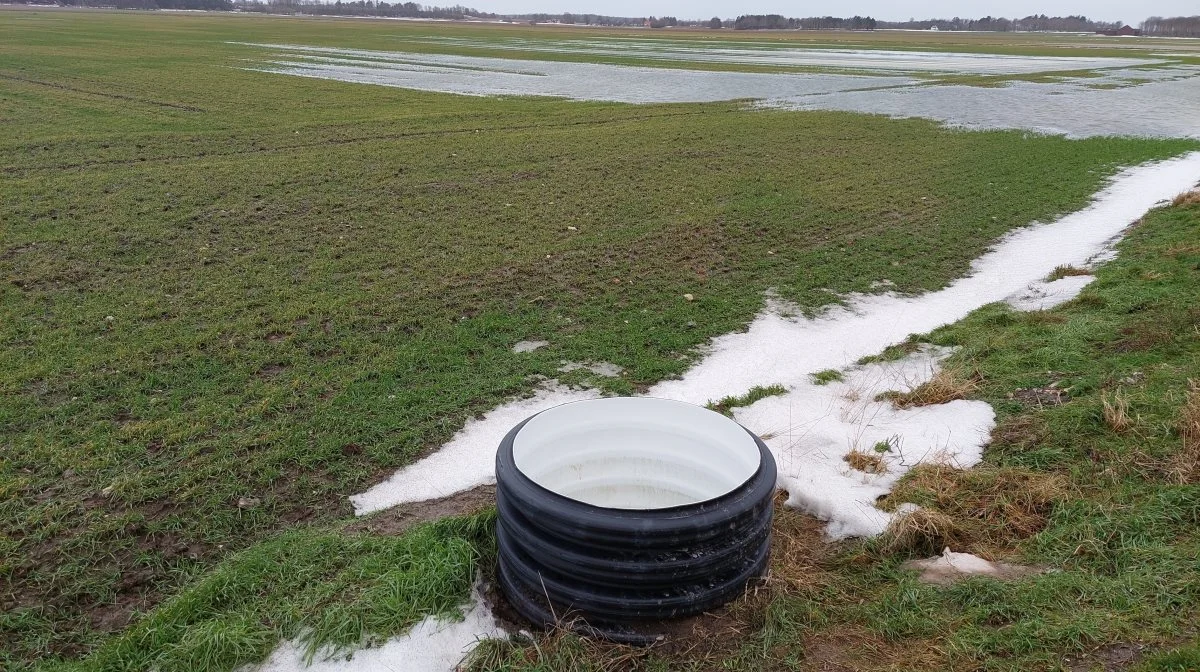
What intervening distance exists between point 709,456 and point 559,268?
18.5ft

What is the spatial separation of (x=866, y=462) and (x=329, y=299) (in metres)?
5.61

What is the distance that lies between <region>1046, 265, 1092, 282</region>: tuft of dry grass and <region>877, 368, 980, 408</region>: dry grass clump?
14.2 feet

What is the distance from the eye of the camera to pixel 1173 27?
479 ft

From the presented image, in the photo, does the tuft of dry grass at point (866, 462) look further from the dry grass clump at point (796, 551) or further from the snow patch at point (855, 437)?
the dry grass clump at point (796, 551)

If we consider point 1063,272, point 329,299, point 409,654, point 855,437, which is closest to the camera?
point 409,654

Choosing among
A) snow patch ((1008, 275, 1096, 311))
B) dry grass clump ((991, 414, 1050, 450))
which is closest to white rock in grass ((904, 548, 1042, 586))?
dry grass clump ((991, 414, 1050, 450))

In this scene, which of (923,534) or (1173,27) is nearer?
(923,534)

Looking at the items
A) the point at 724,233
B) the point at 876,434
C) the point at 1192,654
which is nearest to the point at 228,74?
the point at 724,233

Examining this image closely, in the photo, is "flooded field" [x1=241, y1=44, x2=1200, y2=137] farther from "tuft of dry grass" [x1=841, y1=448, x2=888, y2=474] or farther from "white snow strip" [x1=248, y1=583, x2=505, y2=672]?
"white snow strip" [x1=248, y1=583, x2=505, y2=672]

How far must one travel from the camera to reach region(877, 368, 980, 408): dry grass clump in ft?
20.0

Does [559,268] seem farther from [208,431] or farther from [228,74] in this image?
[228,74]

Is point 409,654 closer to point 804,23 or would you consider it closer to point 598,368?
point 598,368

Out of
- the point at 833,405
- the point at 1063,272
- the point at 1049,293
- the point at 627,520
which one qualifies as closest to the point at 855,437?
the point at 833,405

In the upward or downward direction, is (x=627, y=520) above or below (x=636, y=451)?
above
